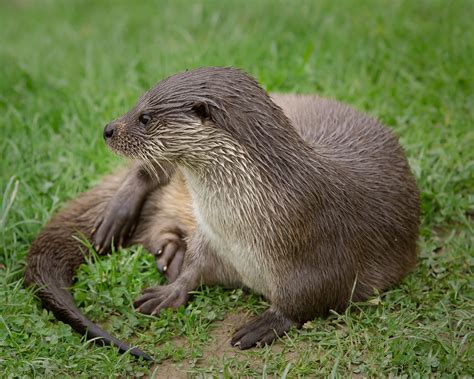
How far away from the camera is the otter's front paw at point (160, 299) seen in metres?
2.70

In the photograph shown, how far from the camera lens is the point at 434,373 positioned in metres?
2.28

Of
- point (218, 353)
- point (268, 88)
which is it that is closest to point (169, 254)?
point (218, 353)

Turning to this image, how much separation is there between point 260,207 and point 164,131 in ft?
1.24

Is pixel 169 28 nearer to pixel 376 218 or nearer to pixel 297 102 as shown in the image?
pixel 297 102

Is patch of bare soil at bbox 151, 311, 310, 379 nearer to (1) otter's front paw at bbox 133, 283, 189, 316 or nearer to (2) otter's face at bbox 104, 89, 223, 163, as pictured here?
(1) otter's front paw at bbox 133, 283, 189, 316

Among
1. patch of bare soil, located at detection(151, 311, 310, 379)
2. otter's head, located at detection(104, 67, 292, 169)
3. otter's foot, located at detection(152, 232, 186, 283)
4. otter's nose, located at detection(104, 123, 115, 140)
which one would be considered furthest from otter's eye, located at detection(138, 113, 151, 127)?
patch of bare soil, located at detection(151, 311, 310, 379)

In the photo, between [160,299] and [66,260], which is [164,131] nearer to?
A: [160,299]

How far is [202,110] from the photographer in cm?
240

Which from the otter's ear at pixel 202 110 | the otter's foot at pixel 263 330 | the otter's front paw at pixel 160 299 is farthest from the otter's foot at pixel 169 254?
the otter's ear at pixel 202 110

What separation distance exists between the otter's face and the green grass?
0.53 m

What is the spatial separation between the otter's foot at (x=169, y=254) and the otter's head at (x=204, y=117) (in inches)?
20.3

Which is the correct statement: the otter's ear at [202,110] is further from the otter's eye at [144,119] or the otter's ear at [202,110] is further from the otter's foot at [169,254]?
the otter's foot at [169,254]

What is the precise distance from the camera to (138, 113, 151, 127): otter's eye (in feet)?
8.22

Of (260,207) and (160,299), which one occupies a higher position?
(260,207)
